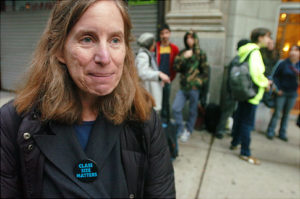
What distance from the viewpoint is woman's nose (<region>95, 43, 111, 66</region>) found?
109 cm

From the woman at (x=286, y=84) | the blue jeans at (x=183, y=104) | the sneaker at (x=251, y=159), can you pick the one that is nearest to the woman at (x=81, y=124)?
the sneaker at (x=251, y=159)

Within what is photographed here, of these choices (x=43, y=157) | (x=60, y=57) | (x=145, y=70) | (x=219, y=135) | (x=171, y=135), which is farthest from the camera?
(x=219, y=135)

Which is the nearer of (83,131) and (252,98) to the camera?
(83,131)

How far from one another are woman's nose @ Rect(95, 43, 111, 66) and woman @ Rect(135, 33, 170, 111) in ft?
8.77

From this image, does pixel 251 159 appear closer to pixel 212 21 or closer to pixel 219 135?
pixel 219 135

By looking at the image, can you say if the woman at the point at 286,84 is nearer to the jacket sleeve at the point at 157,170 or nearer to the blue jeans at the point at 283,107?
the blue jeans at the point at 283,107

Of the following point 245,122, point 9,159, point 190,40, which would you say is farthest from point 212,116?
point 9,159

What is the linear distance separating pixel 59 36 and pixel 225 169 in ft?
10.4

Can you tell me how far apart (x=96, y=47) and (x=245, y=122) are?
125 inches

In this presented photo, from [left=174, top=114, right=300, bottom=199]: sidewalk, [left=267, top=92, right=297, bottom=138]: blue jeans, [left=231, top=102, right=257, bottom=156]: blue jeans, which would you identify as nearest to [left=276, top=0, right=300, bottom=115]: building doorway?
[left=267, top=92, right=297, bottom=138]: blue jeans

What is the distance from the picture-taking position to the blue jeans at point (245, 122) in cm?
360

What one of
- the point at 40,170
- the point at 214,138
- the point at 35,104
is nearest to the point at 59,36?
the point at 35,104

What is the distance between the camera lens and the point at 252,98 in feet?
11.4

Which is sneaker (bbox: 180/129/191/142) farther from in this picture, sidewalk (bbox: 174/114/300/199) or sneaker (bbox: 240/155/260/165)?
sneaker (bbox: 240/155/260/165)
